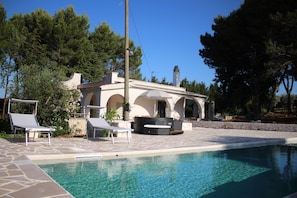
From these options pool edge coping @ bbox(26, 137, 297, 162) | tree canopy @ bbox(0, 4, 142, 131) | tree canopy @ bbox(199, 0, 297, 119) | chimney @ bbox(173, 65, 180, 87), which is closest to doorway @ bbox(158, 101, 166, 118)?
chimney @ bbox(173, 65, 180, 87)

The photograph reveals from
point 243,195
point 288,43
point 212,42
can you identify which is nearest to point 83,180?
point 243,195

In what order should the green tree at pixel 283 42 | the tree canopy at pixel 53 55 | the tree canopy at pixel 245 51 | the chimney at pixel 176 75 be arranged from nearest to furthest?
the tree canopy at pixel 53 55 → the green tree at pixel 283 42 → the tree canopy at pixel 245 51 → the chimney at pixel 176 75

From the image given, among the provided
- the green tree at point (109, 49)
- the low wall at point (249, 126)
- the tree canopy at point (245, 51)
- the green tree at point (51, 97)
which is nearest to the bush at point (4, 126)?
the green tree at point (51, 97)

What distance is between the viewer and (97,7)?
17.5m

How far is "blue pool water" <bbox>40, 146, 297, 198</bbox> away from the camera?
14.6 ft

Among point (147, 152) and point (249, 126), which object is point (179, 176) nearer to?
point (147, 152)

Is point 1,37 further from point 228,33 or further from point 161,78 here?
point 161,78

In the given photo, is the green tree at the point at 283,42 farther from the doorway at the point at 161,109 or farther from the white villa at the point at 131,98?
the doorway at the point at 161,109

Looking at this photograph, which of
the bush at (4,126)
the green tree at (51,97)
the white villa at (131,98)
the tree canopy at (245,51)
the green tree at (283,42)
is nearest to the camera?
the green tree at (51,97)

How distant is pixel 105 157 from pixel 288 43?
18.2m

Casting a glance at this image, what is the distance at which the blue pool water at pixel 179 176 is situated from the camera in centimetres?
445

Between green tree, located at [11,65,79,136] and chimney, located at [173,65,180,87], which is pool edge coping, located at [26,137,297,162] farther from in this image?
chimney, located at [173,65,180,87]

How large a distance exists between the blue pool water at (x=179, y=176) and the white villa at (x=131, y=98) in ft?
34.6

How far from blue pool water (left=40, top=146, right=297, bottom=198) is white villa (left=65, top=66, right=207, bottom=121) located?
10555mm
